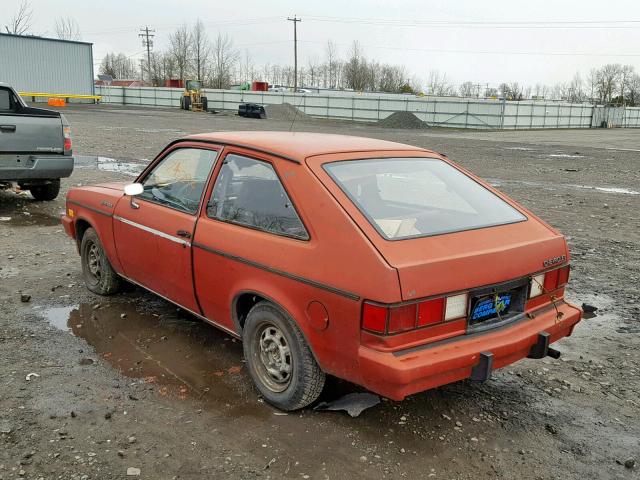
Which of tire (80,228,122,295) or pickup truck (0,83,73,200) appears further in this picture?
pickup truck (0,83,73,200)

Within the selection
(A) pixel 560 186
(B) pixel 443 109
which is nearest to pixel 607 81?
(B) pixel 443 109

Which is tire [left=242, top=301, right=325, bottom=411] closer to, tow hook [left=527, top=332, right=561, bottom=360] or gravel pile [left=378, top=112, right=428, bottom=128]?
tow hook [left=527, top=332, right=561, bottom=360]

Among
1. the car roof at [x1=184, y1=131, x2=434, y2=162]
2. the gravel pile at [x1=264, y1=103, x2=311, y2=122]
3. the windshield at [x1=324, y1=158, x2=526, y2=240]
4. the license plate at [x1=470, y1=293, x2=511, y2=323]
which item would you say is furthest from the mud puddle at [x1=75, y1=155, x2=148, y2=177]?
the gravel pile at [x1=264, y1=103, x2=311, y2=122]

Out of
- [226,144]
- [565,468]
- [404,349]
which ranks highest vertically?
[226,144]

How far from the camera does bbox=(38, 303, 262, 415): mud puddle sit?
371cm

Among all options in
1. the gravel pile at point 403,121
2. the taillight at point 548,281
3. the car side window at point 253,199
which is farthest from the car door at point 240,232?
the gravel pile at point 403,121

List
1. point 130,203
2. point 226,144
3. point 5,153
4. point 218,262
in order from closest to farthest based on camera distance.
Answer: point 218,262 → point 226,144 → point 130,203 → point 5,153

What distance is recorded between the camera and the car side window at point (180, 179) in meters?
4.07

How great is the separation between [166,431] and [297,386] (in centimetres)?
74

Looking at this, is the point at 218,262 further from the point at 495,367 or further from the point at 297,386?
the point at 495,367

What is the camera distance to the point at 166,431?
127 inches

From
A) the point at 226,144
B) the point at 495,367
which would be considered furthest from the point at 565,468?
the point at 226,144

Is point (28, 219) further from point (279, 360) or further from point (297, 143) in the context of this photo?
point (279, 360)

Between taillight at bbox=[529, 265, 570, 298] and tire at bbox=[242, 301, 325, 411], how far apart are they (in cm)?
129
